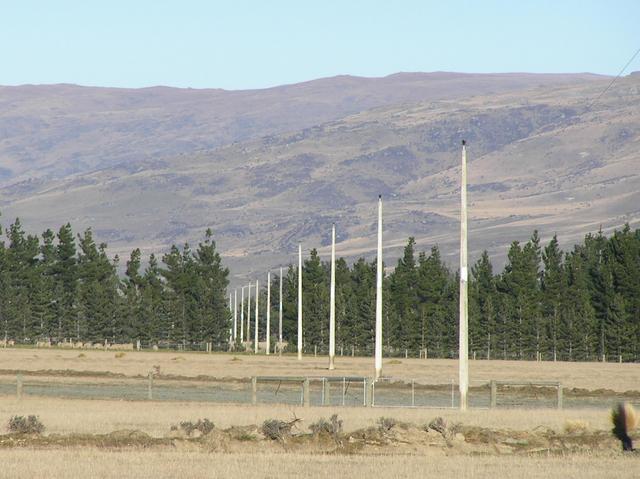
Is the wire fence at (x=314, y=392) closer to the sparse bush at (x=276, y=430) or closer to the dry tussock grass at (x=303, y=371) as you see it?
the dry tussock grass at (x=303, y=371)

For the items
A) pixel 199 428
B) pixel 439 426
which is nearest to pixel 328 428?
pixel 439 426

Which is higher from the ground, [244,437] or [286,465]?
[244,437]

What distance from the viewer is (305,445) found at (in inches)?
1452

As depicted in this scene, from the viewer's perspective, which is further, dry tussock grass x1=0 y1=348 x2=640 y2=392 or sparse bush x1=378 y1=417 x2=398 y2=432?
dry tussock grass x1=0 y1=348 x2=640 y2=392

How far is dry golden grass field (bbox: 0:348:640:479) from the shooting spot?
31.8m

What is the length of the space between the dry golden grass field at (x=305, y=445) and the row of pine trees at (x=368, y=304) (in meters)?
96.8

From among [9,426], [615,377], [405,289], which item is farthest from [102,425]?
[405,289]

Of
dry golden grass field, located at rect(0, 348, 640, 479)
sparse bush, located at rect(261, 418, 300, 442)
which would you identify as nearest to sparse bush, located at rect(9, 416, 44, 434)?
dry golden grass field, located at rect(0, 348, 640, 479)

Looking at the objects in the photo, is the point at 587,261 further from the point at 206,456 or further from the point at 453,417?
the point at 206,456

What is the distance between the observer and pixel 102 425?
41.7 metres

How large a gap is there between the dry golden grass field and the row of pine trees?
96.8 meters

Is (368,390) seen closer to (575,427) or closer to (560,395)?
(560,395)

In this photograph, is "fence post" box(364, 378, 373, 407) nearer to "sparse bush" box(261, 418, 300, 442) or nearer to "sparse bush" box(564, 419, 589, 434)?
"sparse bush" box(564, 419, 589, 434)

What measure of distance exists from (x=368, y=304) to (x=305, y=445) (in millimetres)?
118626
